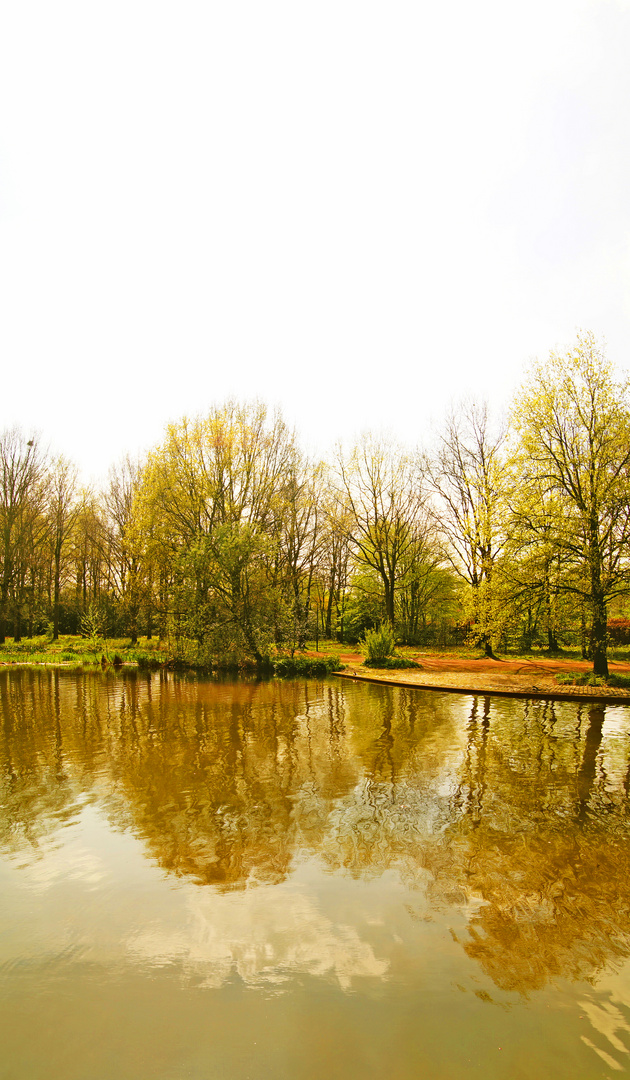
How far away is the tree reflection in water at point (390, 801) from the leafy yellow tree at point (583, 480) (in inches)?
203

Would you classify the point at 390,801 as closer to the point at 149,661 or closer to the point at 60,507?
the point at 149,661

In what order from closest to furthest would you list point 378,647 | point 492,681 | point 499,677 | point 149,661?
point 492,681 → point 499,677 → point 378,647 → point 149,661

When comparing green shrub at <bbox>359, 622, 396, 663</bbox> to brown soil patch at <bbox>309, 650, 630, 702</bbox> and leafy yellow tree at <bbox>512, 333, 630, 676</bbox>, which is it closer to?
brown soil patch at <bbox>309, 650, 630, 702</bbox>

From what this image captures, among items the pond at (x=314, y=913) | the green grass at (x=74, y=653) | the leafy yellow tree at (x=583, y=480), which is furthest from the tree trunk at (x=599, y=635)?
the green grass at (x=74, y=653)

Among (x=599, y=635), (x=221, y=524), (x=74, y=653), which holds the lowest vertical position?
(x=74, y=653)

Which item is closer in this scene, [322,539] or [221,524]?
[221,524]

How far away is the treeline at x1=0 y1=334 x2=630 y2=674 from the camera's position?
739 inches

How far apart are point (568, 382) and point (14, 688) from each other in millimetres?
22409

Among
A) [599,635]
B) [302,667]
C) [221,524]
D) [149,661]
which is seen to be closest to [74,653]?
[149,661]

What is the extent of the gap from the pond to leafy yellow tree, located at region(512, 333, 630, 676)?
9072 mm

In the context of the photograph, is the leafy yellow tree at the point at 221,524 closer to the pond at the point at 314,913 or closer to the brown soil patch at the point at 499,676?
the brown soil patch at the point at 499,676

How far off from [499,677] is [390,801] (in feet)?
42.5

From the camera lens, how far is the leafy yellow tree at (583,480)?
59.1ft

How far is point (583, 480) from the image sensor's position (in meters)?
18.7
